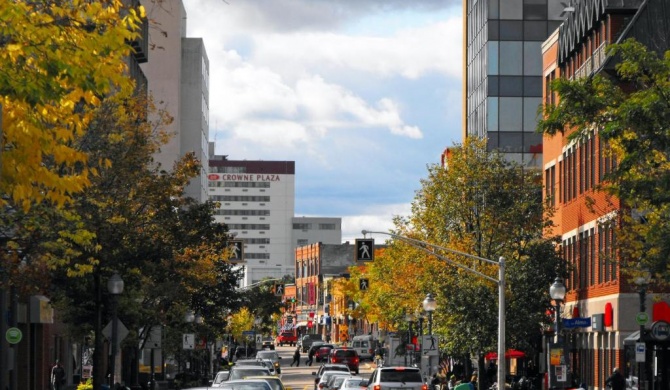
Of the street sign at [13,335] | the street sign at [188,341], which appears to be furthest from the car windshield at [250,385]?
the street sign at [188,341]

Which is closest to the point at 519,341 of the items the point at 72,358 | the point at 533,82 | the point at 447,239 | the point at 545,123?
the point at 447,239

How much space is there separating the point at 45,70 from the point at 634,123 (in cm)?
1507

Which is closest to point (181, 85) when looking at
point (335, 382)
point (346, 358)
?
point (346, 358)

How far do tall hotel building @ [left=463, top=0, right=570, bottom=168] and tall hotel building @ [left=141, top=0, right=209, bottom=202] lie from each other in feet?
110

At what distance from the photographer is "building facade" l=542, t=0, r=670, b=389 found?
48.9 m

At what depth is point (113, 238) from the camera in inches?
1417

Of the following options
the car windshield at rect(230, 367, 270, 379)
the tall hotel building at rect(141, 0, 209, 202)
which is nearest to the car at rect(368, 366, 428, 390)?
the car windshield at rect(230, 367, 270, 379)

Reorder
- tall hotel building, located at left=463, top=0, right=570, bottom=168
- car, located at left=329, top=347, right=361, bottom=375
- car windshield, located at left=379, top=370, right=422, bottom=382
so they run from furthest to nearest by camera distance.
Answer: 1. tall hotel building, located at left=463, top=0, right=570, bottom=168
2. car, located at left=329, top=347, right=361, bottom=375
3. car windshield, located at left=379, top=370, right=422, bottom=382

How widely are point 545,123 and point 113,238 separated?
13.0 metres

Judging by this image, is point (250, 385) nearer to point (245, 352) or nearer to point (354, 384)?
point (354, 384)

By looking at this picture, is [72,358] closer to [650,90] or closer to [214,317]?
[214,317]

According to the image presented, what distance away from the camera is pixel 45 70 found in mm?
15781

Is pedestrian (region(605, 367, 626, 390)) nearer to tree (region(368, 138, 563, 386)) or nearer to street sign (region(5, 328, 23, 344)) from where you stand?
tree (region(368, 138, 563, 386))

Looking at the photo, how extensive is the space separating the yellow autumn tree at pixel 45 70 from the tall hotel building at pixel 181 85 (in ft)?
322
